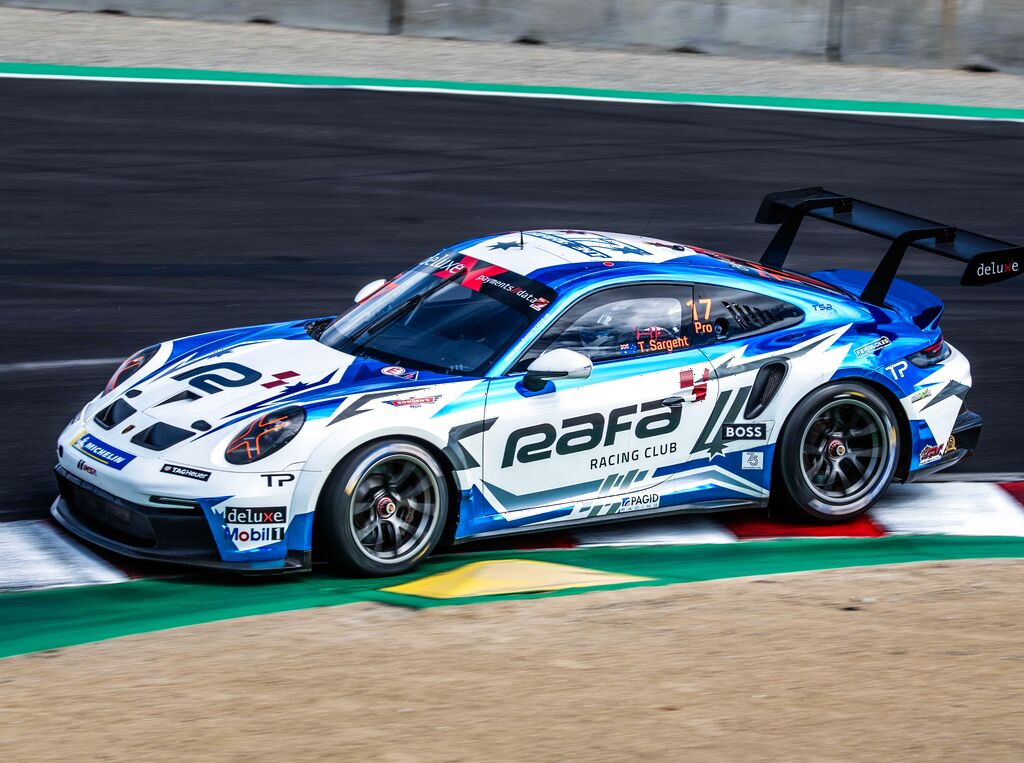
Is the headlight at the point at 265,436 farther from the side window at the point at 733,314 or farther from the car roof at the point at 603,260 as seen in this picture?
the side window at the point at 733,314

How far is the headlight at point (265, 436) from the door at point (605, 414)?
871 mm

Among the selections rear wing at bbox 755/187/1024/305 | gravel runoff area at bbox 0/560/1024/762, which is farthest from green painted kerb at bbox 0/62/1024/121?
gravel runoff area at bbox 0/560/1024/762

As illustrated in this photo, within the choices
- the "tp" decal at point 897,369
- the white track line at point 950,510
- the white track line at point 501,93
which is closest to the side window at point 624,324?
the "tp" decal at point 897,369

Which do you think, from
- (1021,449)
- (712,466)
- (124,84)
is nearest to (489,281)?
(712,466)

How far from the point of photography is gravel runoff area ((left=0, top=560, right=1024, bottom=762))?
15.9 feet

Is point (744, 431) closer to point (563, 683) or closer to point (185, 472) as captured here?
point (563, 683)

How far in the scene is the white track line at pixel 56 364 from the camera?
9.42 metres

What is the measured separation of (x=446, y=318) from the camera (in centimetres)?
727

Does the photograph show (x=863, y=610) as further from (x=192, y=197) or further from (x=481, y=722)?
(x=192, y=197)

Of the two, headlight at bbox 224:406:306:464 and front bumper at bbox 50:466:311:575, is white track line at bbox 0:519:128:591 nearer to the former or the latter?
front bumper at bbox 50:466:311:575

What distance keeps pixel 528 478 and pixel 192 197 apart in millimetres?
Answer: 7231

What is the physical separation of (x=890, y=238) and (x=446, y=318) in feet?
8.18

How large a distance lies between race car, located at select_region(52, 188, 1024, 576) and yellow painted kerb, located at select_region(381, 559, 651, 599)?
0.15m

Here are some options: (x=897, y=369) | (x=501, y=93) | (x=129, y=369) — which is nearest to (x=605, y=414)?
(x=897, y=369)
